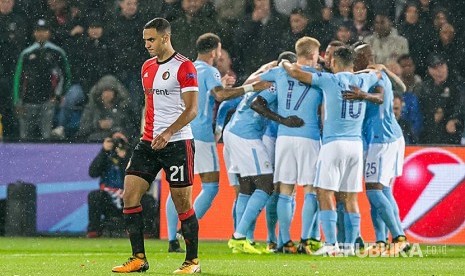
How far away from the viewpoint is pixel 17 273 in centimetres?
970

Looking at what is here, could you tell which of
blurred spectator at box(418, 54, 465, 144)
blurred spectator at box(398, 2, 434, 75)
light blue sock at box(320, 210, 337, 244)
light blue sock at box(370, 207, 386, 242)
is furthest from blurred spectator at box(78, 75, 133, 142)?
light blue sock at box(320, 210, 337, 244)

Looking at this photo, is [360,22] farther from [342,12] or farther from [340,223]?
[340,223]

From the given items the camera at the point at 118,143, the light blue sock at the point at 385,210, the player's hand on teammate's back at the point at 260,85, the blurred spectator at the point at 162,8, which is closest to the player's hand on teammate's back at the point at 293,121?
the player's hand on teammate's back at the point at 260,85

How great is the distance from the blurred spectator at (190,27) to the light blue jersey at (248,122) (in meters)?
3.43

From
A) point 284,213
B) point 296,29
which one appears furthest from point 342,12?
point 284,213

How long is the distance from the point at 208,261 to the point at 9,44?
6.52 m

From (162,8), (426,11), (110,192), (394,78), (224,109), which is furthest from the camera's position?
(162,8)

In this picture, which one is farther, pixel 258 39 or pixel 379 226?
pixel 258 39

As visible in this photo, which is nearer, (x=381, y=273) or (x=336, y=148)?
(x=381, y=273)

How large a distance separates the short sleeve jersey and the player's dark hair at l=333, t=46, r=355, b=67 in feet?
9.82

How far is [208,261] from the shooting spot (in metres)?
11.5

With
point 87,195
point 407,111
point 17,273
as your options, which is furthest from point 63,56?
point 17,273

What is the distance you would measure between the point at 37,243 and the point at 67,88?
281 cm

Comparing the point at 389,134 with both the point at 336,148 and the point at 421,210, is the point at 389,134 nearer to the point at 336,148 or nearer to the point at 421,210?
the point at 336,148
